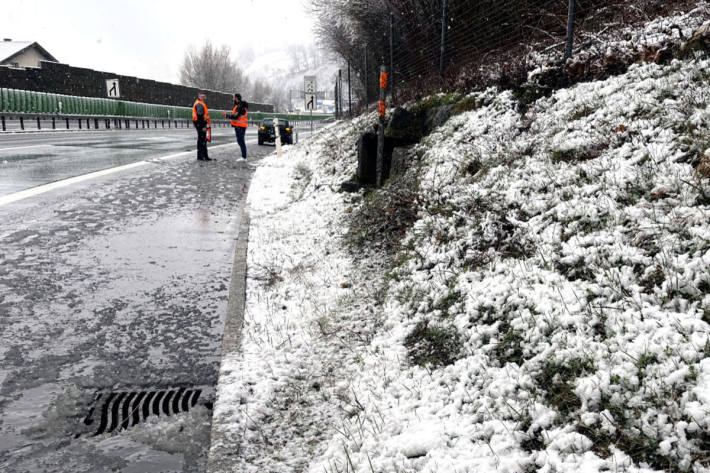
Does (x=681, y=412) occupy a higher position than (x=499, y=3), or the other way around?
(x=499, y=3)

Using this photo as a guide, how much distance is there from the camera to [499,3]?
10.1m

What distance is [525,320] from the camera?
2926 millimetres

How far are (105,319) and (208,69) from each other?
99.3m

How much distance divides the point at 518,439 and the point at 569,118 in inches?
162

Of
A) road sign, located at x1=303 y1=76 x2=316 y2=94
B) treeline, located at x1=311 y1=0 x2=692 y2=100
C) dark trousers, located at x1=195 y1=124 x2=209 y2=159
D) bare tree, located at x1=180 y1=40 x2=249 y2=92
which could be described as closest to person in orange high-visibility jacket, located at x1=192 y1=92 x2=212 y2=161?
dark trousers, located at x1=195 y1=124 x2=209 y2=159

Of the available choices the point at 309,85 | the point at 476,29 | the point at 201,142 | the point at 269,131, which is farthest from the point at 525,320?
the point at 309,85

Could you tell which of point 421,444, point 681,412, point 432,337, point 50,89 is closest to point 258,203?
point 432,337

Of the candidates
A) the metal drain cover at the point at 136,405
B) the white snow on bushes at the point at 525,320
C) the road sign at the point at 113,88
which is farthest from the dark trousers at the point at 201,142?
the road sign at the point at 113,88

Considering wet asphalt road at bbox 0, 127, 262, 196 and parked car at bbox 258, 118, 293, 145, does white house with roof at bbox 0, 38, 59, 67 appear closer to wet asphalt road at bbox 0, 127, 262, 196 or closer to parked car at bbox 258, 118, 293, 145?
parked car at bbox 258, 118, 293, 145

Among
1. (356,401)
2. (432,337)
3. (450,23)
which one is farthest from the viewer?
(450,23)

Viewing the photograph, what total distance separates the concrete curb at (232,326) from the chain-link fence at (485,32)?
16.3 ft

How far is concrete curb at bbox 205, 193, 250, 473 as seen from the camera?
251 centimetres

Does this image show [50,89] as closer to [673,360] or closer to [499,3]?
[499,3]

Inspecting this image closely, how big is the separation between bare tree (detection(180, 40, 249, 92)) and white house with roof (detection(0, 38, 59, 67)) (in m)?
39.0
